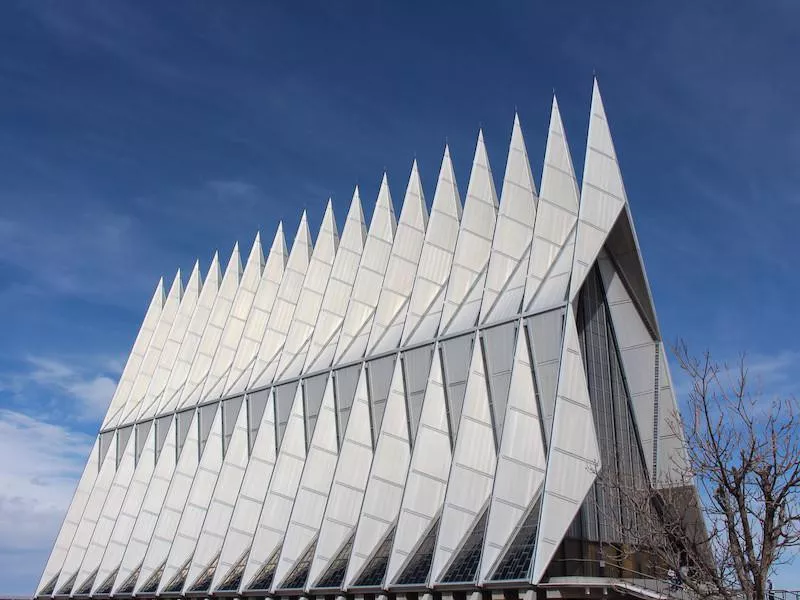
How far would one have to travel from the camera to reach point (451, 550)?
2869cm

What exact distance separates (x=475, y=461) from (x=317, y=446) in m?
9.36

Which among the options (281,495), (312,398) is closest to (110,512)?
(281,495)

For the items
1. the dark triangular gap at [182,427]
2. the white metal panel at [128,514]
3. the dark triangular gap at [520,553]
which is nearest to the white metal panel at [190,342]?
the dark triangular gap at [182,427]

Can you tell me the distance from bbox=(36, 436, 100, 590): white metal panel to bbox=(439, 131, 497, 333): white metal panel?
29.5m

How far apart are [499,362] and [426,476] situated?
5203 millimetres

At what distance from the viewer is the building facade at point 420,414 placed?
2888cm

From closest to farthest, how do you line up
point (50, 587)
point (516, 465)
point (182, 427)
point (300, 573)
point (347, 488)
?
point (516, 465)
point (300, 573)
point (347, 488)
point (182, 427)
point (50, 587)

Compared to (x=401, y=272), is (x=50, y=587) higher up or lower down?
lower down

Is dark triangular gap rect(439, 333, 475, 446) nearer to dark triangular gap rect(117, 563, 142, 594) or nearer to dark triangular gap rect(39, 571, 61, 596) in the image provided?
dark triangular gap rect(117, 563, 142, 594)

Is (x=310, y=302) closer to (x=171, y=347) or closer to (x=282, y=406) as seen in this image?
(x=282, y=406)

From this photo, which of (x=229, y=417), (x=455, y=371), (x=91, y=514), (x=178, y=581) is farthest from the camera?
(x=91, y=514)

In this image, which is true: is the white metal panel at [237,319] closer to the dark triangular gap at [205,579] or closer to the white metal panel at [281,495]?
the white metal panel at [281,495]

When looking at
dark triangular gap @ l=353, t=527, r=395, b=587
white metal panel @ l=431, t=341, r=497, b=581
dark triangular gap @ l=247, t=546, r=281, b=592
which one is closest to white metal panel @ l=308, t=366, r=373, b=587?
dark triangular gap @ l=353, t=527, r=395, b=587

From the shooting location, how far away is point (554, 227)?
33.3 meters
